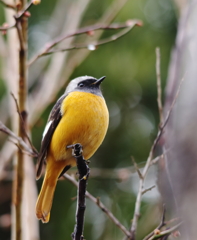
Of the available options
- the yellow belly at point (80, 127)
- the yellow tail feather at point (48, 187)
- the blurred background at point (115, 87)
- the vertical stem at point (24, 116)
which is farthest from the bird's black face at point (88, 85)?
the blurred background at point (115, 87)

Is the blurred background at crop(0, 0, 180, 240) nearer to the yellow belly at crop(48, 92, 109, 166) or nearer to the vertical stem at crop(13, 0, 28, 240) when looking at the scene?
the vertical stem at crop(13, 0, 28, 240)

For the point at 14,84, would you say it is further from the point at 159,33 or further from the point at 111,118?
the point at 159,33

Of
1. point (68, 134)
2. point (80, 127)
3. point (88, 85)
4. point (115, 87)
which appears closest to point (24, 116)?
point (68, 134)

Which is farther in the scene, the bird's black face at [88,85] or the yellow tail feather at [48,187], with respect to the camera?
the bird's black face at [88,85]

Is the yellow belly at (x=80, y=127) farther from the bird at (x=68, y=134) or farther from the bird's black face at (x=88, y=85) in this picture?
the bird's black face at (x=88, y=85)

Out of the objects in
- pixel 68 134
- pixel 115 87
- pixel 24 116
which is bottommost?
pixel 68 134

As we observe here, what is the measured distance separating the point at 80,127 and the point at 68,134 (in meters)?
0.14

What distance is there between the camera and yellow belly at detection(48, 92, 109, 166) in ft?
11.1

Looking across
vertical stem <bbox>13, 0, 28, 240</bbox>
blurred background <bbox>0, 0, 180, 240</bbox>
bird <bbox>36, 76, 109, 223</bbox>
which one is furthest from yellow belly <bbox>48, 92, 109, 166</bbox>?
blurred background <bbox>0, 0, 180, 240</bbox>

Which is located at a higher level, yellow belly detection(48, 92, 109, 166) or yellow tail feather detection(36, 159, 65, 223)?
yellow belly detection(48, 92, 109, 166)

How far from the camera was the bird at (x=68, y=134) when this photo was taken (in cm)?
339

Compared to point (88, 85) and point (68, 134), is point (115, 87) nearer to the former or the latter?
point (88, 85)

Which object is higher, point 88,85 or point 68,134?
point 88,85

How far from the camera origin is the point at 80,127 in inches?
132
